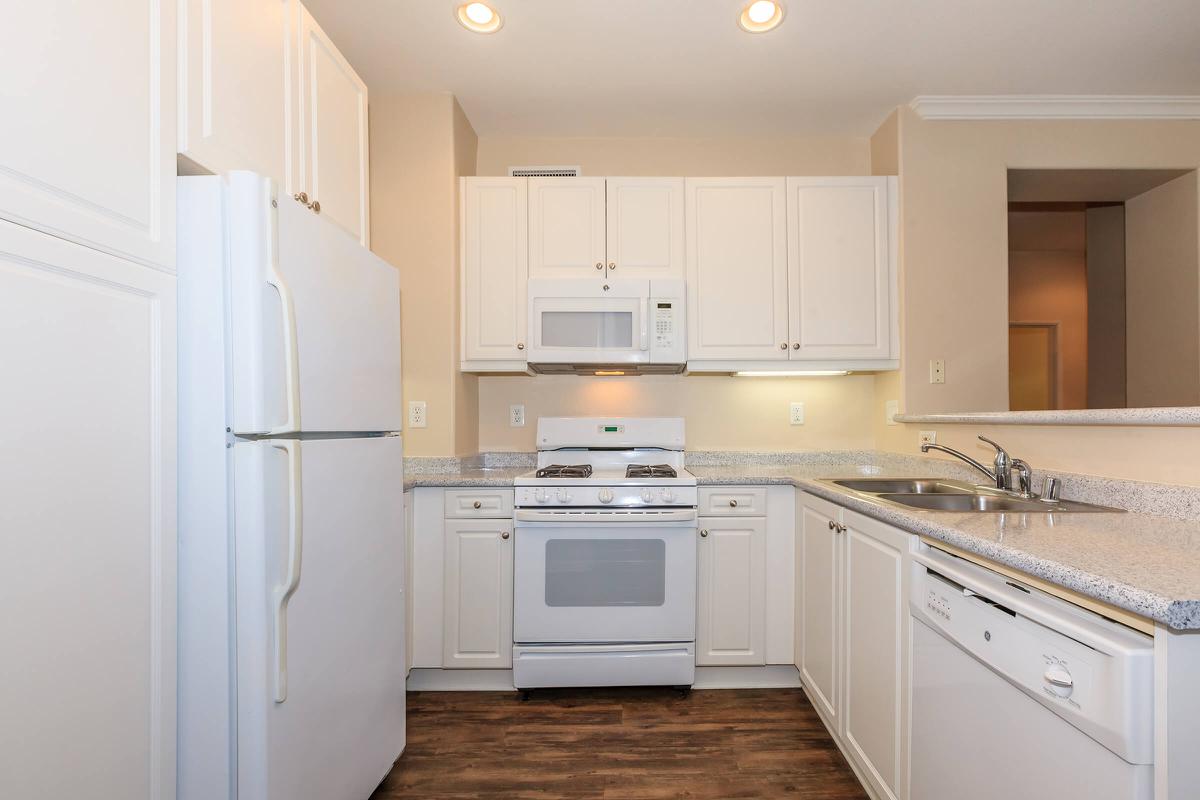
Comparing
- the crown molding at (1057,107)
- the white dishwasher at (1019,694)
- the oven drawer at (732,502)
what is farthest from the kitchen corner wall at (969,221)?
the white dishwasher at (1019,694)

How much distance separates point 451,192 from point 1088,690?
258 cm

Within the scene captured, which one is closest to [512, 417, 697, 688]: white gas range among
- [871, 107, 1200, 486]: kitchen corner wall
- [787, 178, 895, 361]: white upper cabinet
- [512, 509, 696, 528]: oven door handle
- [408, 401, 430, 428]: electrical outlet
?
[512, 509, 696, 528]: oven door handle

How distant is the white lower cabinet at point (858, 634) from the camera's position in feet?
4.72

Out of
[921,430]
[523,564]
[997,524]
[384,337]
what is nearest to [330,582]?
[384,337]

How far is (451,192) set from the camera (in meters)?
2.50

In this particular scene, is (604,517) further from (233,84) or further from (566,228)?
(233,84)

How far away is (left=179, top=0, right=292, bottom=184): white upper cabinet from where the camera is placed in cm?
113

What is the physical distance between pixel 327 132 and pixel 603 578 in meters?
1.83

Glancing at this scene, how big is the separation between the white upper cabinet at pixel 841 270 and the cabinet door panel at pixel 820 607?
858 millimetres

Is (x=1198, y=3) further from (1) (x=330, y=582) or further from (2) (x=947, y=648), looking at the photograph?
(1) (x=330, y=582)

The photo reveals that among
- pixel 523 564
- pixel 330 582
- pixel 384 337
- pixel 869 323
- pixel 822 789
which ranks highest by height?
pixel 869 323

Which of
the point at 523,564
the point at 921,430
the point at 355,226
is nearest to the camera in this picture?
the point at 355,226

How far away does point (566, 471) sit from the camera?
8.08 feet

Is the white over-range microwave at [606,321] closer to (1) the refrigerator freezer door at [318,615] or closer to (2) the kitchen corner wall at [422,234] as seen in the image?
(2) the kitchen corner wall at [422,234]
